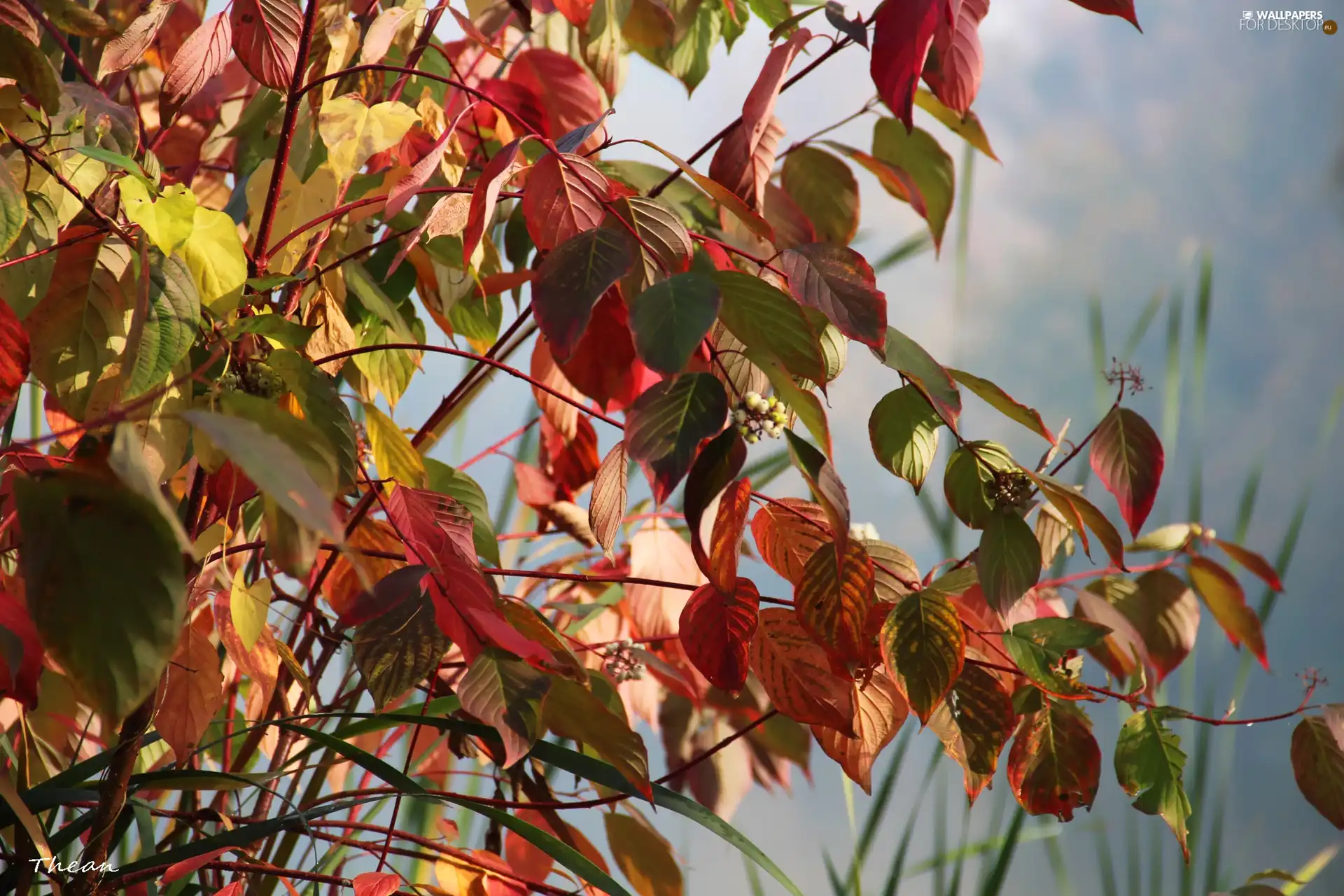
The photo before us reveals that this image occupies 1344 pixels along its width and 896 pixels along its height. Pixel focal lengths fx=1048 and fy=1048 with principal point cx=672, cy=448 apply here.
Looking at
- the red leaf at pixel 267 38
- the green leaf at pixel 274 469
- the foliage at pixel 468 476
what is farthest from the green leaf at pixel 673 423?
the red leaf at pixel 267 38

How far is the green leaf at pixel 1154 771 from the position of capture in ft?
1.34

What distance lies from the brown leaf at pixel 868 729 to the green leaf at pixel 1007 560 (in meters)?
0.07

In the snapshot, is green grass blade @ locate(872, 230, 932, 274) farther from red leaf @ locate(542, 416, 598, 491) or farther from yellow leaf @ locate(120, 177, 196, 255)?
yellow leaf @ locate(120, 177, 196, 255)

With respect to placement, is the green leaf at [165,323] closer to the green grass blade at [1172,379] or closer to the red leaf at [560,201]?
the red leaf at [560,201]

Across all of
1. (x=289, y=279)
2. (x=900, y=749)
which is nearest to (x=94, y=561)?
(x=289, y=279)

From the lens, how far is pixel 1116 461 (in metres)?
0.43

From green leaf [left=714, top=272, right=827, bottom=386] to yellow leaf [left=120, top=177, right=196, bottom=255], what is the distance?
0.56ft

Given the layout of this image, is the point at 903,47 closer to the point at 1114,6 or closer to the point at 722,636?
the point at 1114,6

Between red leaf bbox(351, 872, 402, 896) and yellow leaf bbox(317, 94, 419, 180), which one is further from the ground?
yellow leaf bbox(317, 94, 419, 180)

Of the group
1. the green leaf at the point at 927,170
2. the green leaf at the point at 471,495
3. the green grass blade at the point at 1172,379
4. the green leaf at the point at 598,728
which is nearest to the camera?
the green leaf at the point at 598,728

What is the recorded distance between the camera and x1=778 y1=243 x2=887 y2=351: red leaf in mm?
303

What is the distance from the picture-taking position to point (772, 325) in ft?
0.98

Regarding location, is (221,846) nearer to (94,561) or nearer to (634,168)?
(94,561)

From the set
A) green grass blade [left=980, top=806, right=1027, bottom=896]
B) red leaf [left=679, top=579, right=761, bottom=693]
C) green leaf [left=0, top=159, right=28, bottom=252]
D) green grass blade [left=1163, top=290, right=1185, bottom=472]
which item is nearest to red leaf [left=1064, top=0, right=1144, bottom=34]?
red leaf [left=679, top=579, right=761, bottom=693]
